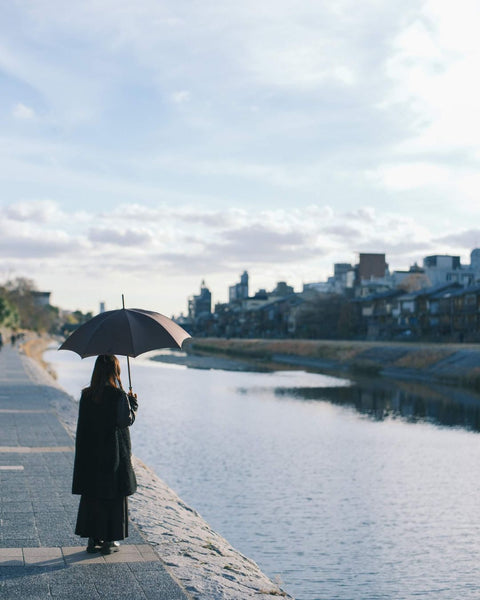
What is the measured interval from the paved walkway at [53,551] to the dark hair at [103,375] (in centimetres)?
149

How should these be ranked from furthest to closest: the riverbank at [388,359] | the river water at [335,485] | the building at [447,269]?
the building at [447,269] → the riverbank at [388,359] → the river water at [335,485]

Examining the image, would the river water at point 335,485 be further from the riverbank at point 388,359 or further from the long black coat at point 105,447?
the riverbank at point 388,359

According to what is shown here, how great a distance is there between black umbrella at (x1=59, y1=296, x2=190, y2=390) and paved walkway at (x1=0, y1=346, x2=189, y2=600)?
1854 millimetres

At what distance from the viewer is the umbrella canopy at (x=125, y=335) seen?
21.7 ft

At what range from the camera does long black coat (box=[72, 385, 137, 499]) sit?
22.1ft

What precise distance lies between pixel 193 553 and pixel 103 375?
Answer: 8.06ft

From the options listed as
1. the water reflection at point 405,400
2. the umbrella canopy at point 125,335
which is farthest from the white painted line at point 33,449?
the water reflection at point 405,400

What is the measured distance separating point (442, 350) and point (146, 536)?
4812 centimetres

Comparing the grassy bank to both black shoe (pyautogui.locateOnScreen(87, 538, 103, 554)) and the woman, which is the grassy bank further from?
the woman

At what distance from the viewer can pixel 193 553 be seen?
7969 millimetres

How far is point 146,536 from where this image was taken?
8.12 m

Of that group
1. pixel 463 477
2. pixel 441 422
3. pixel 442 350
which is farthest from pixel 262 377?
pixel 463 477

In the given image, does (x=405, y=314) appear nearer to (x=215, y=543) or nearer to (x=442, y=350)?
(x=442, y=350)

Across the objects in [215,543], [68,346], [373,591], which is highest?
[68,346]
